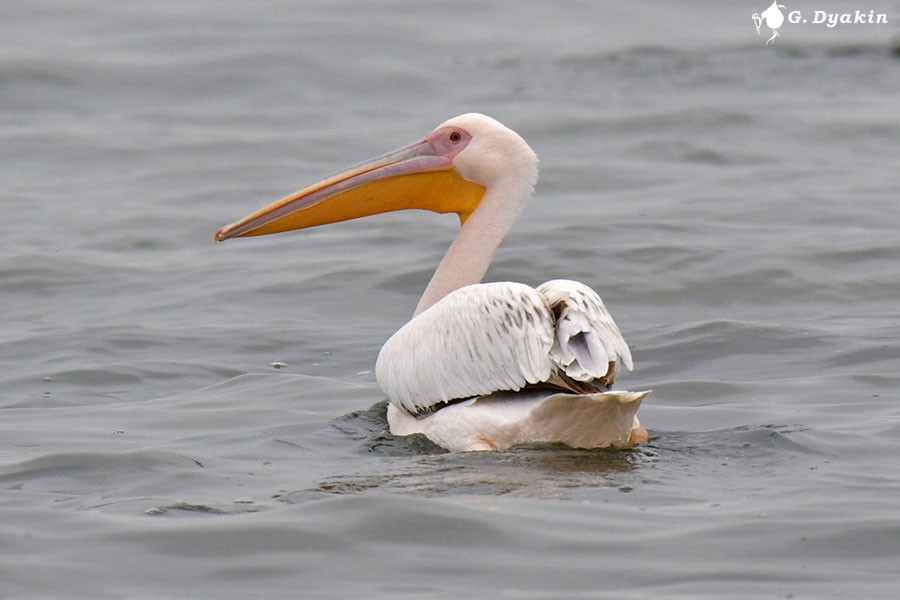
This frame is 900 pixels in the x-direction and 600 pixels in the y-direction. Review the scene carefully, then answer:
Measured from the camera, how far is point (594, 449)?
530 cm

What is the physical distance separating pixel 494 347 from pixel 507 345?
0.20 ft

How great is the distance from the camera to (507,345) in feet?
17.2

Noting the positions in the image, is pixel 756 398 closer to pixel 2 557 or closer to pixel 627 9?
pixel 2 557

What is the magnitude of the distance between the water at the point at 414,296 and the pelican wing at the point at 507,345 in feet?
0.83

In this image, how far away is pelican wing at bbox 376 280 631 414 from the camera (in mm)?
5160

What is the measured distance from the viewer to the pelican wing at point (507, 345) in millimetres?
5160

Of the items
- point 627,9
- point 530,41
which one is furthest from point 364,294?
point 627,9

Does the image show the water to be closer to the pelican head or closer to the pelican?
the pelican

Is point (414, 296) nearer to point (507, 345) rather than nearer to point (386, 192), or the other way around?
point (386, 192)

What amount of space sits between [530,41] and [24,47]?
505cm
